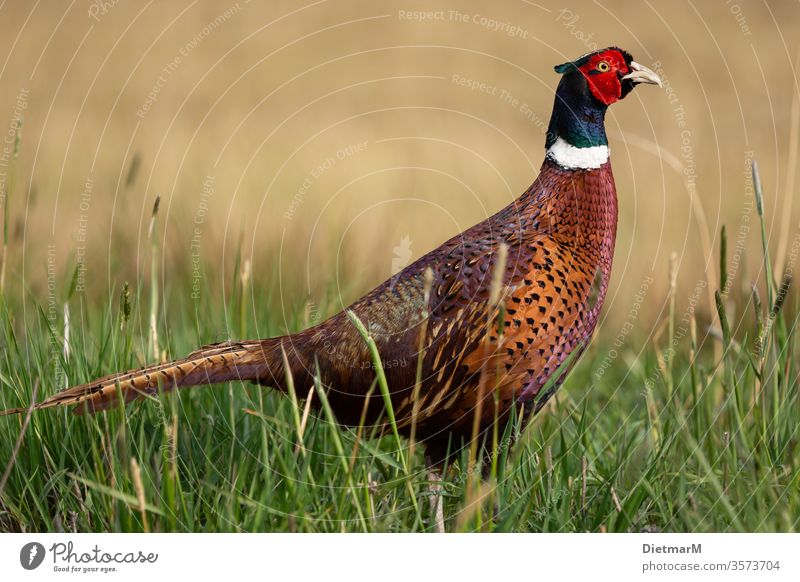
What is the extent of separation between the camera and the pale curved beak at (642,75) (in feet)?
13.8

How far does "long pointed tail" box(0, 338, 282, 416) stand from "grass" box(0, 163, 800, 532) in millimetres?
82

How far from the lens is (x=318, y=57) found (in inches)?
186

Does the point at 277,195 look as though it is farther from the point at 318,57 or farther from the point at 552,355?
the point at 552,355

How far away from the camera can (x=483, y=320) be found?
152 inches

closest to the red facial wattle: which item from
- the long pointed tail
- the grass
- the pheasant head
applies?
the pheasant head

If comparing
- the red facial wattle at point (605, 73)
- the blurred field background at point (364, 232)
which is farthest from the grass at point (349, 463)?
the red facial wattle at point (605, 73)

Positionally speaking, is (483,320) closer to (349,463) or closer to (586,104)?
(349,463)

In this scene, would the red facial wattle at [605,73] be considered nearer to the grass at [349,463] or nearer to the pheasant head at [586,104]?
the pheasant head at [586,104]

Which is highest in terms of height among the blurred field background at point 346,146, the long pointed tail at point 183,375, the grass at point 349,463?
the blurred field background at point 346,146

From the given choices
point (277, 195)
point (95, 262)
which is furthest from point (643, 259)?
point (95, 262)

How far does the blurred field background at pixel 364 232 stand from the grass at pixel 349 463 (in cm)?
2

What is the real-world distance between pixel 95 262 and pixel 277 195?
1034mm

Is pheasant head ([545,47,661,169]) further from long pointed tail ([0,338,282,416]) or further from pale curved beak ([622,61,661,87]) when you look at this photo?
long pointed tail ([0,338,282,416])
